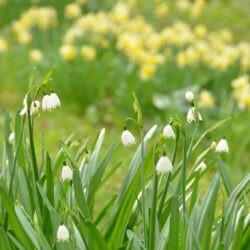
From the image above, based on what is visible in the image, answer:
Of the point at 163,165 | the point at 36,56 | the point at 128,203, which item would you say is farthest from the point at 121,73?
the point at 163,165

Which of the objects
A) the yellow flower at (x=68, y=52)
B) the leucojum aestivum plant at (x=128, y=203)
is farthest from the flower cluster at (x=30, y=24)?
the leucojum aestivum plant at (x=128, y=203)

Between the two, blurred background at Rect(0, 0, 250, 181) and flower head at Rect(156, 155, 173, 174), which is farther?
blurred background at Rect(0, 0, 250, 181)

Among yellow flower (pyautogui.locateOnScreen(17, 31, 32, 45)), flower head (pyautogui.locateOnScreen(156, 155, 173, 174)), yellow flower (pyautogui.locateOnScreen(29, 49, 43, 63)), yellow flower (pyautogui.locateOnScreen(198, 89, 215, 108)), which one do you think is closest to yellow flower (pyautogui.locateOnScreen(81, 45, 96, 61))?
yellow flower (pyautogui.locateOnScreen(29, 49, 43, 63))

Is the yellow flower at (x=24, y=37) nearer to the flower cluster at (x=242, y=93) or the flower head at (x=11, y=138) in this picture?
the flower cluster at (x=242, y=93)

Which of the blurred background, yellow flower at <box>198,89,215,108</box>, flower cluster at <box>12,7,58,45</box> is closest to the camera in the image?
yellow flower at <box>198,89,215,108</box>

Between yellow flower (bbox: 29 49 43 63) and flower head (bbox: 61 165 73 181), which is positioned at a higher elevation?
yellow flower (bbox: 29 49 43 63)

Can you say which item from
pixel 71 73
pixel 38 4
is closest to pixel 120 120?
pixel 71 73

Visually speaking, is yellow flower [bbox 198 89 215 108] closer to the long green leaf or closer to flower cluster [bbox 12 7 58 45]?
flower cluster [bbox 12 7 58 45]

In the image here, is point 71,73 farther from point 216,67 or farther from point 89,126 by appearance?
point 216,67

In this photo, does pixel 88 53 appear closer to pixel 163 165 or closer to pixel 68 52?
pixel 68 52
